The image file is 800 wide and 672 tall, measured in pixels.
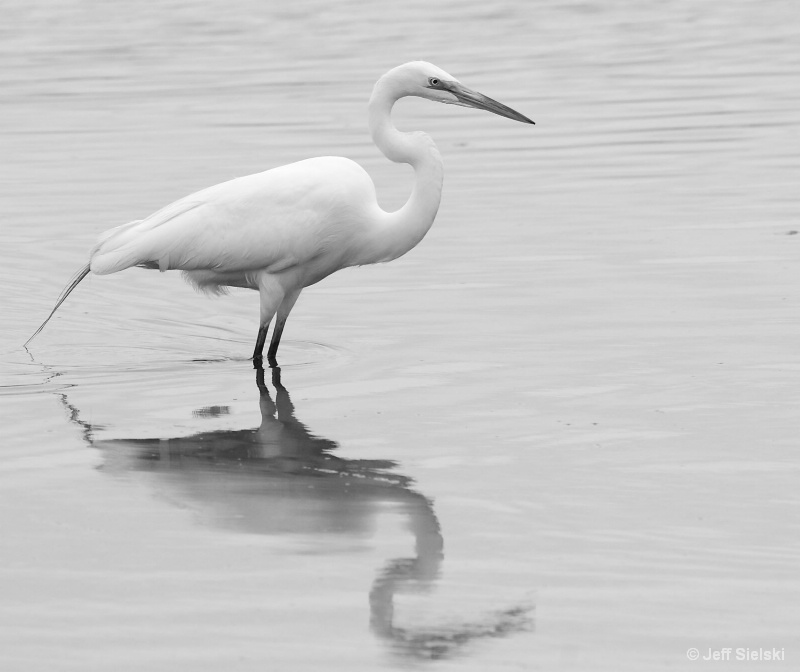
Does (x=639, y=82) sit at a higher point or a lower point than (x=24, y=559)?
higher

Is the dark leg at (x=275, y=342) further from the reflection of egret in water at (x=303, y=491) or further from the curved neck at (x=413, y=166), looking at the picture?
the reflection of egret in water at (x=303, y=491)

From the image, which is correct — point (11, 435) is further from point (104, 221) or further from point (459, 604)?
point (104, 221)

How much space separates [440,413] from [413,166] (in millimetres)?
1889

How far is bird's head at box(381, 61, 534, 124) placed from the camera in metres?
8.66

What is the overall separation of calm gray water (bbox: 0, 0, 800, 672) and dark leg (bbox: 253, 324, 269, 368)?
149mm

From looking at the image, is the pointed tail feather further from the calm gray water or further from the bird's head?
the bird's head

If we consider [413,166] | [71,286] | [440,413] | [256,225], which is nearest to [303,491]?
[440,413]

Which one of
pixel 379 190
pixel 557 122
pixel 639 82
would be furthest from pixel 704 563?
pixel 639 82

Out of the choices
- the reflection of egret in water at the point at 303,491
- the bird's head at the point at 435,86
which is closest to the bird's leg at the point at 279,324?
the reflection of egret in water at the point at 303,491

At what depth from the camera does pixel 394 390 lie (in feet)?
25.3

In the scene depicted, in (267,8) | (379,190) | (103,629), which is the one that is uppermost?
(267,8)

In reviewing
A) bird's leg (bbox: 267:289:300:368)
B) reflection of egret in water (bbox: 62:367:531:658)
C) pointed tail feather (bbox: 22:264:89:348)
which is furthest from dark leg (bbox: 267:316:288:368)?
pointed tail feather (bbox: 22:264:89:348)

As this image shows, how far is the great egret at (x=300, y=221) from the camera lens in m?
8.56

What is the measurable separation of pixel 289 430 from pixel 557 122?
344 inches
